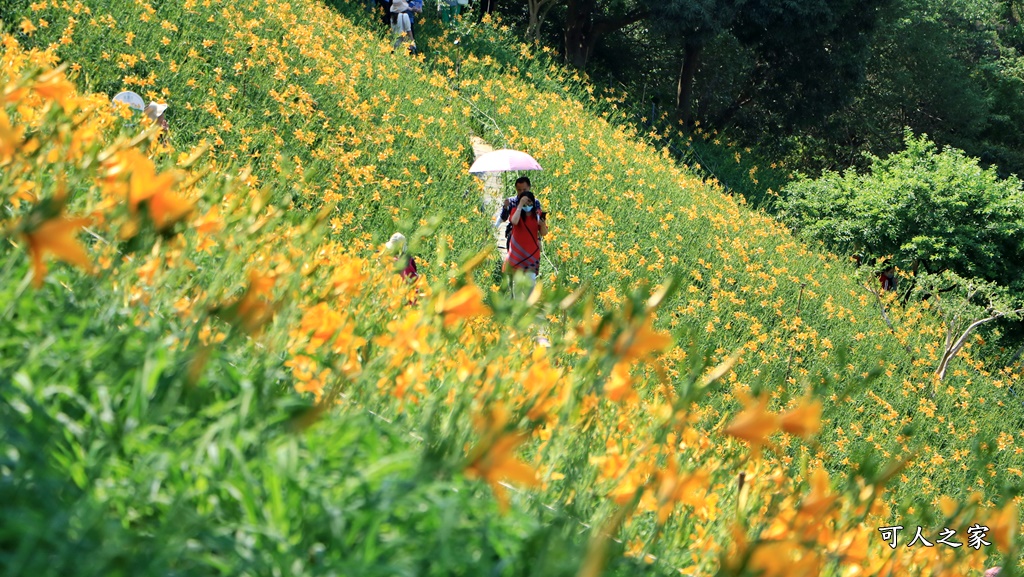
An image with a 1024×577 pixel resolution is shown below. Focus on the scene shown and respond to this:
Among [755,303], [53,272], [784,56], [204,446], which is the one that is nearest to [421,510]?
[204,446]

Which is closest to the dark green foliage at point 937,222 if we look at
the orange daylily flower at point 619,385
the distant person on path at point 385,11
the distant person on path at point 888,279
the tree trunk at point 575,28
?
the distant person on path at point 888,279

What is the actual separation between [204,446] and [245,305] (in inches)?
8.6

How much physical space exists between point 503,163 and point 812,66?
14359 mm

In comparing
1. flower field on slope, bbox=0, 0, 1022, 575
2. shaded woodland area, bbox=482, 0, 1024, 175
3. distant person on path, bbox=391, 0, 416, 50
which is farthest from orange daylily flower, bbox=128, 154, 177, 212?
shaded woodland area, bbox=482, 0, 1024, 175

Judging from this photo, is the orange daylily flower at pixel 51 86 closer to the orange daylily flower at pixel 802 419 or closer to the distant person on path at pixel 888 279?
the orange daylily flower at pixel 802 419

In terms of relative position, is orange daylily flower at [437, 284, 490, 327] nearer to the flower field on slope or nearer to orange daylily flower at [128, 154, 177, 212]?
the flower field on slope

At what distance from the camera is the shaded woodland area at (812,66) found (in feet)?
65.3

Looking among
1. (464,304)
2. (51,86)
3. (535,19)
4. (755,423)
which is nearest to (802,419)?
(755,423)

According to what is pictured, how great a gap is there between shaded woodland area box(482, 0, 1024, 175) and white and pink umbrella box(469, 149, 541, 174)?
10.7m

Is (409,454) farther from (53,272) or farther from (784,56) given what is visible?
(784,56)

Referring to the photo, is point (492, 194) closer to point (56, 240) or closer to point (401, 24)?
point (401, 24)

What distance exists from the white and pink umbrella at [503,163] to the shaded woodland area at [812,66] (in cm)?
1071

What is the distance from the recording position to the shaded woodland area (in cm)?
1991

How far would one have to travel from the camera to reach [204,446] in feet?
4.24
